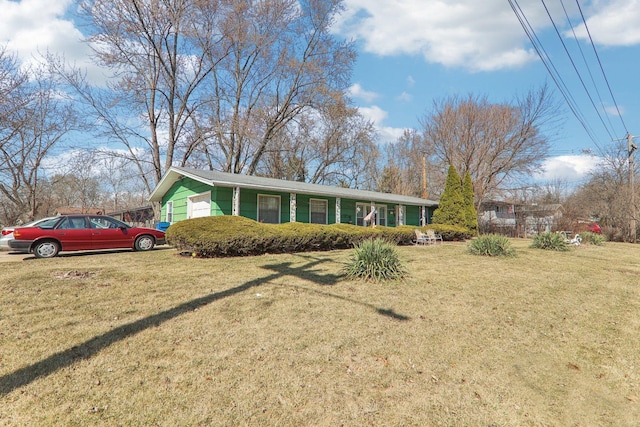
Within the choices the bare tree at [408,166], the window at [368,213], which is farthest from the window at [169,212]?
the bare tree at [408,166]

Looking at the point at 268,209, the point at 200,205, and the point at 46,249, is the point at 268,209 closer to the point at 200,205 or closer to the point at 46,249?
the point at 200,205

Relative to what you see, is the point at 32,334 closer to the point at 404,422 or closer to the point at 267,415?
the point at 267,415

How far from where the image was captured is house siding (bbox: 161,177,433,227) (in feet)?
38.9

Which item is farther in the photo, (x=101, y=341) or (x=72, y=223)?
(x=72, y=223)

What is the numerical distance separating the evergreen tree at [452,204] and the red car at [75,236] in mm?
15804

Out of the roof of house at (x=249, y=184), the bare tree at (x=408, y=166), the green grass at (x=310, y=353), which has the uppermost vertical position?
the bare tree at (x=408, y=166)

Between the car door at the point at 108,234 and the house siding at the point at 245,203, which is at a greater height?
the house siding at the point at 245,203

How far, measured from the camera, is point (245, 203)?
12.4 metres

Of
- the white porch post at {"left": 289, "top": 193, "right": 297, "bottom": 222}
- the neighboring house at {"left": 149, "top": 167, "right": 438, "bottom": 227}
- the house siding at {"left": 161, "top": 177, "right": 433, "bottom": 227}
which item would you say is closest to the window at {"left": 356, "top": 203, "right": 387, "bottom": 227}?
the neighboring house at {"left": 149, "top": 167, "right": 438, "bottom": 227}

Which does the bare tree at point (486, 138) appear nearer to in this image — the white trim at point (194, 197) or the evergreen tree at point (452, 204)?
the evergreen tree at point (452, 204)

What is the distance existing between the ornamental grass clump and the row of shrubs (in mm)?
904

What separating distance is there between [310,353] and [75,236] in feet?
32.2

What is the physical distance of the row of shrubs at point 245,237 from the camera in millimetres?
8320

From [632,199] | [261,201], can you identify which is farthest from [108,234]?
[632,199]
